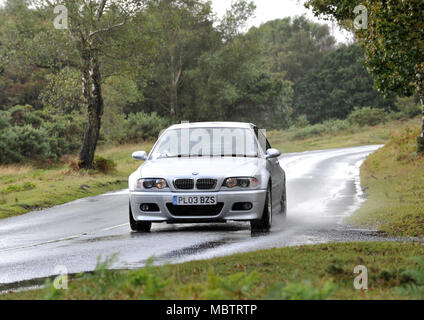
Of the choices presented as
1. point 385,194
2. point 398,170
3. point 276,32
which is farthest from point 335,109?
point 385,194

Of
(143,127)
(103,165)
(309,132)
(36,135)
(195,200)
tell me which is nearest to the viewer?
(195,200)

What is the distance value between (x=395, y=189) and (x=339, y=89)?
7305 centimetres

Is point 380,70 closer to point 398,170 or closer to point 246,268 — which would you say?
point 246,268

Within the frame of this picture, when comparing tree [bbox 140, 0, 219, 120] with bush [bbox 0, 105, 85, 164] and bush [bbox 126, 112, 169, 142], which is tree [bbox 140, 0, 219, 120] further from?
bush [bbox 0, 105, 85, 164]

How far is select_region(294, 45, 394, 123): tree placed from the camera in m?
88.8

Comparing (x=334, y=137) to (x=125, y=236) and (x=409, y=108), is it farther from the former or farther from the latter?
(x=125, y=236)

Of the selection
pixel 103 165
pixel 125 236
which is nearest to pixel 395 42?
pixel 125 236

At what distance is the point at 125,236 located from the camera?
39.1 ft

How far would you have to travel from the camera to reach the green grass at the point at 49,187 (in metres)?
18.8

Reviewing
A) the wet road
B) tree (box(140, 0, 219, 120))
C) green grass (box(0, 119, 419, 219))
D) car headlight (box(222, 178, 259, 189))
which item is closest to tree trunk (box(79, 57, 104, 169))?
green grass (box(0, 119, 419, 219))

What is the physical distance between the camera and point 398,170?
26.4m

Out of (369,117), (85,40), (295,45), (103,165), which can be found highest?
(295,45)

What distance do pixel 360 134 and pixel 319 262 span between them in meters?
63.9
